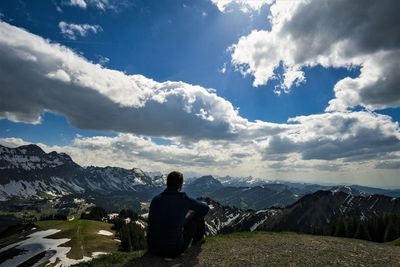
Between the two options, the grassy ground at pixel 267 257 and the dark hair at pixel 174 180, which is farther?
the grassy ground at pixel 267 257

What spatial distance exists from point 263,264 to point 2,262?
106m

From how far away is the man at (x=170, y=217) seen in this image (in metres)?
14.3

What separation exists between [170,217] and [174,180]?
153cm

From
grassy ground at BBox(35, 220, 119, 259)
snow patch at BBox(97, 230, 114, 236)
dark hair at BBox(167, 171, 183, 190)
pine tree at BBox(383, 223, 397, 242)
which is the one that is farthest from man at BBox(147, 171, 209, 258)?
snow patch at BBox(97, 230, 114, 236)

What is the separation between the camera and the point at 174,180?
48.0ft

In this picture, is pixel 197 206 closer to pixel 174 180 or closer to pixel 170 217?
pixel 170 217

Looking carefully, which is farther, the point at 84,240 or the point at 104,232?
the point at 104,232

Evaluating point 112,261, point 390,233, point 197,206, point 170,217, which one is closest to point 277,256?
point 197,206

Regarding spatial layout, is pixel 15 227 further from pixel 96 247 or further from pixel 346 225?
pixel 346 225

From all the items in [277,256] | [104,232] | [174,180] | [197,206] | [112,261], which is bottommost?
[104,232]

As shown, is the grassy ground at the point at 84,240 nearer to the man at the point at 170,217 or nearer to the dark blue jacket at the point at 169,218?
the man at the point at 170,217

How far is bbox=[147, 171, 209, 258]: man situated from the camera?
1427 centimetres

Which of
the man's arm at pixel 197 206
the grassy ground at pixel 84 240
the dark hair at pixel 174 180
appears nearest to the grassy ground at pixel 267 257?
the man's arm at pixel 197 206

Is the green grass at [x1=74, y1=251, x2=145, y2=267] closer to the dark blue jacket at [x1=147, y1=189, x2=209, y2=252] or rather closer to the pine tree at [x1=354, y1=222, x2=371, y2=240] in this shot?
the dark blue jacket at [x1=147, y1=189, x2=209, y2=252]
